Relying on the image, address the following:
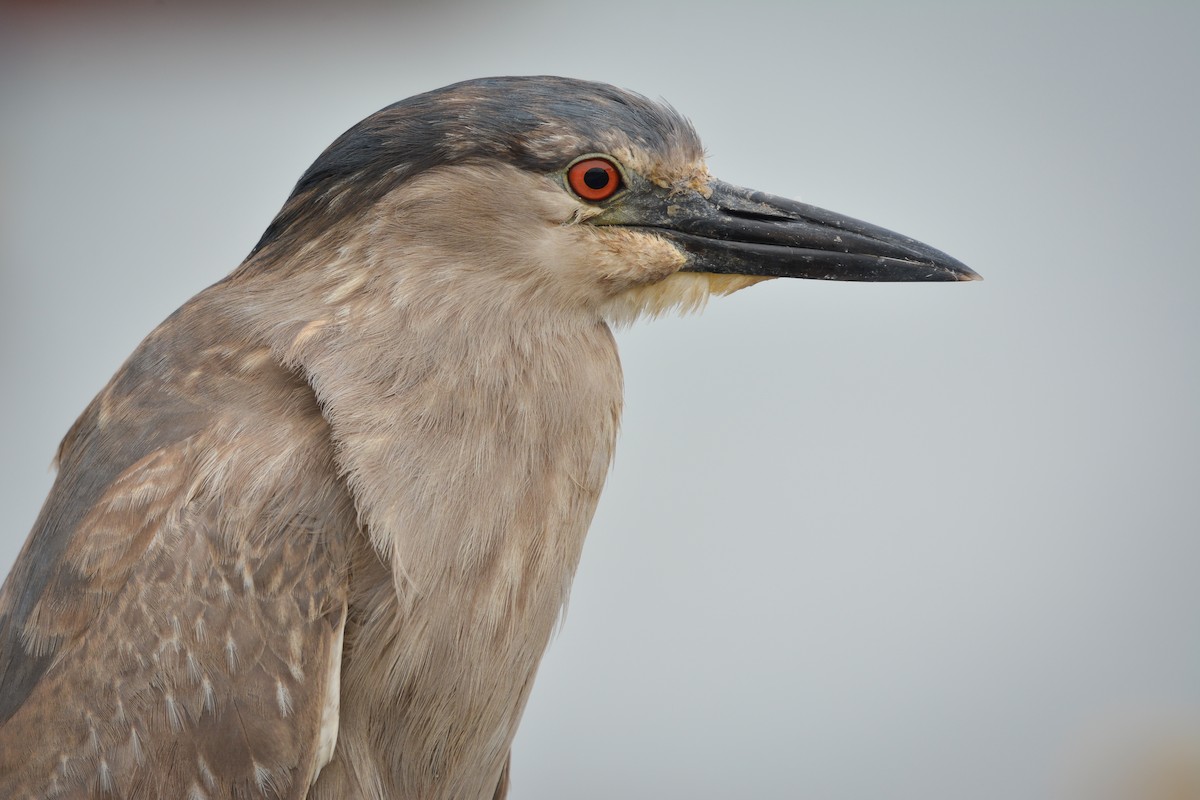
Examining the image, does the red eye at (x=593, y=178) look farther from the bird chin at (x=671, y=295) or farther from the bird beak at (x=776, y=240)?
the bird chin at (x=671, y=295)

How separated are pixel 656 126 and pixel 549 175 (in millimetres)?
219

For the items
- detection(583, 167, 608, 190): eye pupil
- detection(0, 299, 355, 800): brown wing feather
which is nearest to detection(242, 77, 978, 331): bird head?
detection(583, 167, 608, 190): eye pupil

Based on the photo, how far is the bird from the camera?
170 centimetres

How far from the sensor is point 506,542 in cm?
189

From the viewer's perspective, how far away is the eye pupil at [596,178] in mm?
2008

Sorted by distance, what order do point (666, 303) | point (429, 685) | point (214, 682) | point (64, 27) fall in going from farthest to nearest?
point (64, 27), point (666, 303), point (429, 685), point (214, 682)

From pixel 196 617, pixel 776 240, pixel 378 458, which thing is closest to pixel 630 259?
pixel 776 240

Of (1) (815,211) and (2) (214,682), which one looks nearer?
(2) (214,682)

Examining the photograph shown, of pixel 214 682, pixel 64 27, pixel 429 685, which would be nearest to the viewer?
pixel 214 682

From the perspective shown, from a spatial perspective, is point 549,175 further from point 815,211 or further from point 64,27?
point 64,27

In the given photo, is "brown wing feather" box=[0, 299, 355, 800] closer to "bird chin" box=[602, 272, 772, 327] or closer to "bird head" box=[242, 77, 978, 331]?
"bird head" box=[242, 77, 978, 331]

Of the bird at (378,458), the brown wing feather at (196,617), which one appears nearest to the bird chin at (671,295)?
the bird at (378,458)

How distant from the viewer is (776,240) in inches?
84.9

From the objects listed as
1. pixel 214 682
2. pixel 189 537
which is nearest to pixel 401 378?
pixel 189 537
